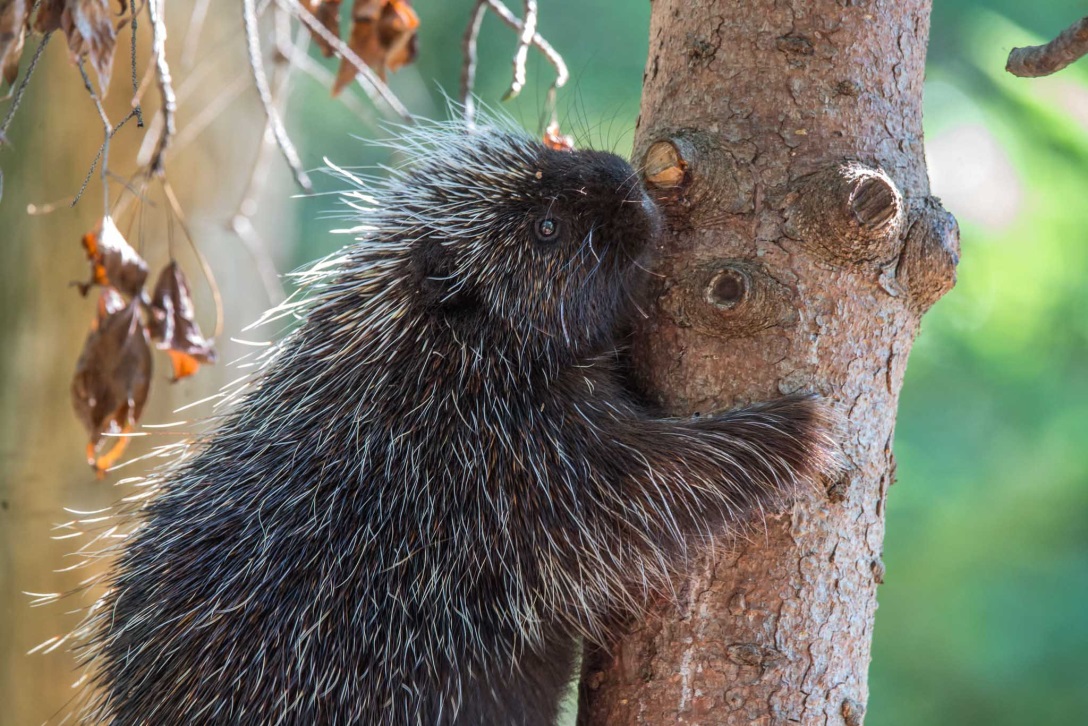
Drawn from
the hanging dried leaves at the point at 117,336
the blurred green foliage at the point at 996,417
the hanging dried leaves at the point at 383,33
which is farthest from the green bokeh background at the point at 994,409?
the hanging dried leaves at the point at 117,336

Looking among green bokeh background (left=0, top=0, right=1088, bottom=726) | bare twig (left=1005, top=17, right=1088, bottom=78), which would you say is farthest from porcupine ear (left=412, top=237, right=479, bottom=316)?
green bokeh background (left=0, top=0, right=1088, bottom=726)

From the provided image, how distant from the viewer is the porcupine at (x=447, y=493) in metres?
1.62

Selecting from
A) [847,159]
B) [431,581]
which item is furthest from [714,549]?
[847,159]

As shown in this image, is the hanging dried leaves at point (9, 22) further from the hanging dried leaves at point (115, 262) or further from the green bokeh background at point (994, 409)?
the green bokeh background at point (994, 409)

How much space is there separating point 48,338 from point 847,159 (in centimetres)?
320

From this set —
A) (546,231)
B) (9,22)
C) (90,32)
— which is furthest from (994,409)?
(9,22)

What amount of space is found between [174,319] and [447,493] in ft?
3.27

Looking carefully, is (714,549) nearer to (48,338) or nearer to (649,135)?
(649,135)

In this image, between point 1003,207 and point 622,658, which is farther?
point 1003,207

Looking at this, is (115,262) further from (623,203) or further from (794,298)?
(794,298)

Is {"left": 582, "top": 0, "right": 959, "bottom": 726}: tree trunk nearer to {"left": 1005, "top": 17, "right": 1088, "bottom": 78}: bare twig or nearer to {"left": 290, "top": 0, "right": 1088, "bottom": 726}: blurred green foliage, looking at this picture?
{"left": 1005, "top": 17, "right": 1088, "bottom": 78}: bare twig

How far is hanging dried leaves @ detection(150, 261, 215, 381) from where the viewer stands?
2297 mm

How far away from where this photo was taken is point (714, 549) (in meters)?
1.60

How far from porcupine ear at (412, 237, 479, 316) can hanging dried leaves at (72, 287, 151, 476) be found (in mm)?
670
